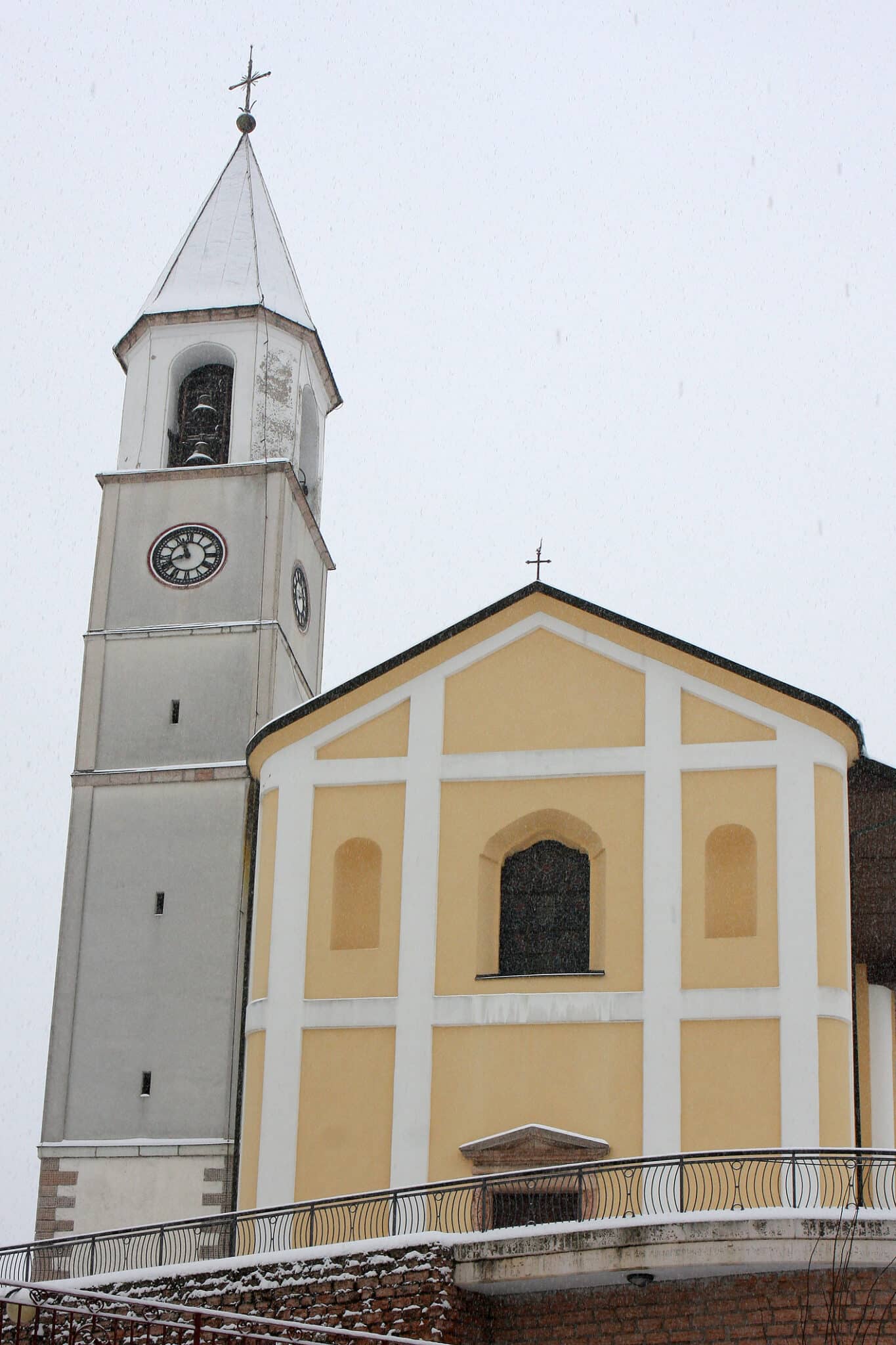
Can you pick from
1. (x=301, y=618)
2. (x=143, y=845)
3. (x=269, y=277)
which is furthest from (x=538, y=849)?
(x=269, y=277)

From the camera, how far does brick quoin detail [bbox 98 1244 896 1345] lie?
16.8m

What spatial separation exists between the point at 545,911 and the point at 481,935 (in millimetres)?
884

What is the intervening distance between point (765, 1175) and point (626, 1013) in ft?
8.99

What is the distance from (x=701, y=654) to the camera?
22547mm

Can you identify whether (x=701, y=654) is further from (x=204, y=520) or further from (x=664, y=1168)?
(x=204, y=520)

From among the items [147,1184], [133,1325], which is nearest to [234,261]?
[147,1184]

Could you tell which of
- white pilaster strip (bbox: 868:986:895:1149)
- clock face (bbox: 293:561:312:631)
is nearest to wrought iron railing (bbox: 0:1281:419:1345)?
white pilaster strip (bbox: 868:986:895:1149)

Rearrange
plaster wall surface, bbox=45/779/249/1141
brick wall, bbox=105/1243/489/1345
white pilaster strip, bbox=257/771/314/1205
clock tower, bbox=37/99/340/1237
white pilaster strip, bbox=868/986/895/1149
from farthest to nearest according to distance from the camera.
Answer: plaster wall surface, bbox=45/779/249/1141
clock tower, bbox=37/99/340/1237
white pilaster strip, bbox=868/986/895/1149
white pilaster strip, bbox=257/771/314/1205
brick wall, bbox=105/1243/489/1345

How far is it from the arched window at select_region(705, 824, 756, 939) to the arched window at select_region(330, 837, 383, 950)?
3917 millimetres

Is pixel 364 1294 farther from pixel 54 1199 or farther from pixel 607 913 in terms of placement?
pixel 54 1199

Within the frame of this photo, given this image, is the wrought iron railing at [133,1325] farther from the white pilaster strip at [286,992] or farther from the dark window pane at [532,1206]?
the white pilaster strip at [286,992]

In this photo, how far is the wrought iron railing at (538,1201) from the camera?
1856cm

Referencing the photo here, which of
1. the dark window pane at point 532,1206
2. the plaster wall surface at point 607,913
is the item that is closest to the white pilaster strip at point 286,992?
the plaster wall surface at point 607,913

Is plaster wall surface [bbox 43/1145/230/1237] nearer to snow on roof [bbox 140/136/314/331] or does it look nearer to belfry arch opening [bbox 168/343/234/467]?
belfry arch opening [bbox 168/343/234/467]
